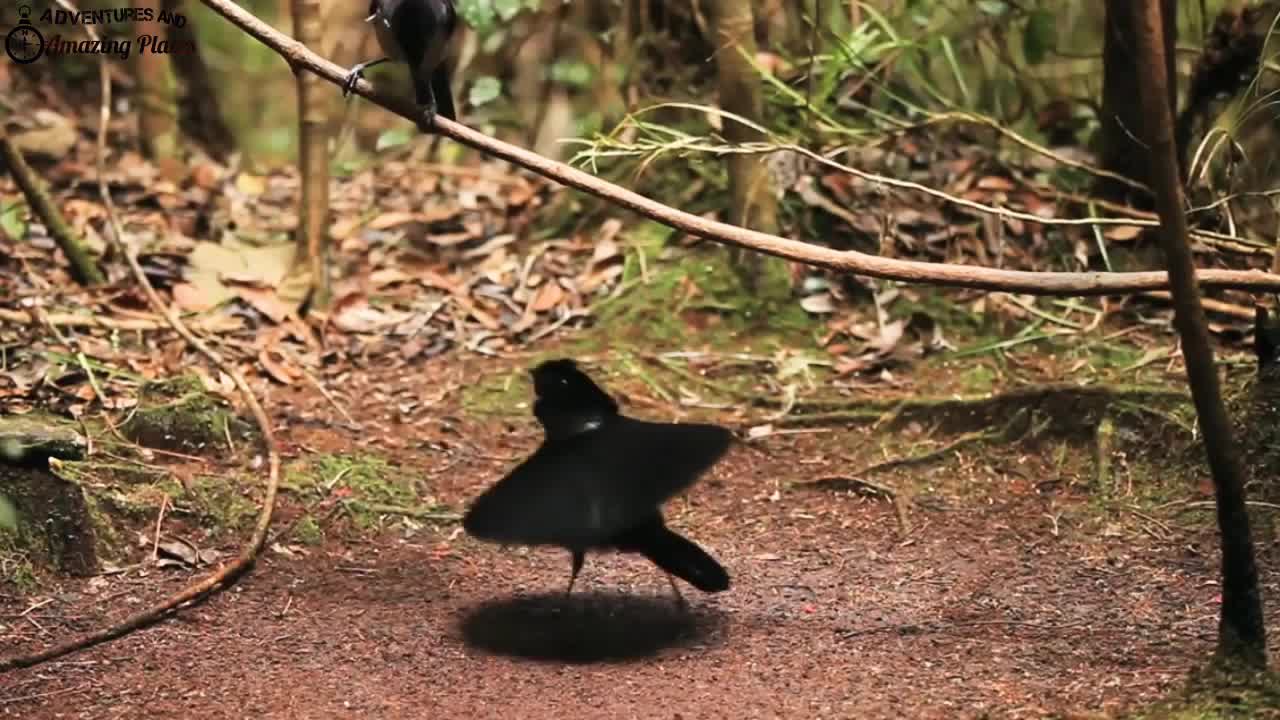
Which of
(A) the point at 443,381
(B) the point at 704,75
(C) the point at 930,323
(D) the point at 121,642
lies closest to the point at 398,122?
(B) the point at 704,75

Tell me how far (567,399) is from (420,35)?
33.0 inches

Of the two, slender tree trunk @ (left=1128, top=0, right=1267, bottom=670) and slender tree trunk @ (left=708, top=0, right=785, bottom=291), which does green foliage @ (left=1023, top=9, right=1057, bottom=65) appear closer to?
slender tree trunk @ (left=708, top=0, right=785, bottom=291)

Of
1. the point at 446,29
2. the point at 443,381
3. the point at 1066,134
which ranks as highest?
the point at 446,29

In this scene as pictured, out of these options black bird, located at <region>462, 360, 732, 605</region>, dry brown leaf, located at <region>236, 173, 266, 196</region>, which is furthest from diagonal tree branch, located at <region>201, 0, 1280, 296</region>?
dry brown leaf, located at <region>236, 173, 266, 196</region>

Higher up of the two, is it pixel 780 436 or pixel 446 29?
pixel 446 29

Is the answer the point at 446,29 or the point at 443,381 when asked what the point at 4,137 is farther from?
the point at 446,29

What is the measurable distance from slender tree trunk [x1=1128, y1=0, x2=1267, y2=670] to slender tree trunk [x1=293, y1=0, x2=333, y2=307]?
2734mm

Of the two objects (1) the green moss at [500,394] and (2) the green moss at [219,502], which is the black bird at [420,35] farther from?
(1) the green moss at [500,394]

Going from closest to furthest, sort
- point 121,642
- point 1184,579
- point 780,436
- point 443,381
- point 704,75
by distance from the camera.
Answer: point 121,642 < point 1184,579 < point 780,436 < point 443,381 < point 704,75

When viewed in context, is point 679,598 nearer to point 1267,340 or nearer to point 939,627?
point 939,627

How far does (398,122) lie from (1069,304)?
3033 millimetres

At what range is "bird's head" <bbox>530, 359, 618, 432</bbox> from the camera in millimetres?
3219

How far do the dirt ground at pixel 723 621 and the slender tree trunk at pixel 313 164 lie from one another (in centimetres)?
125

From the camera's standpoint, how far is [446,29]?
3145 millimetres
